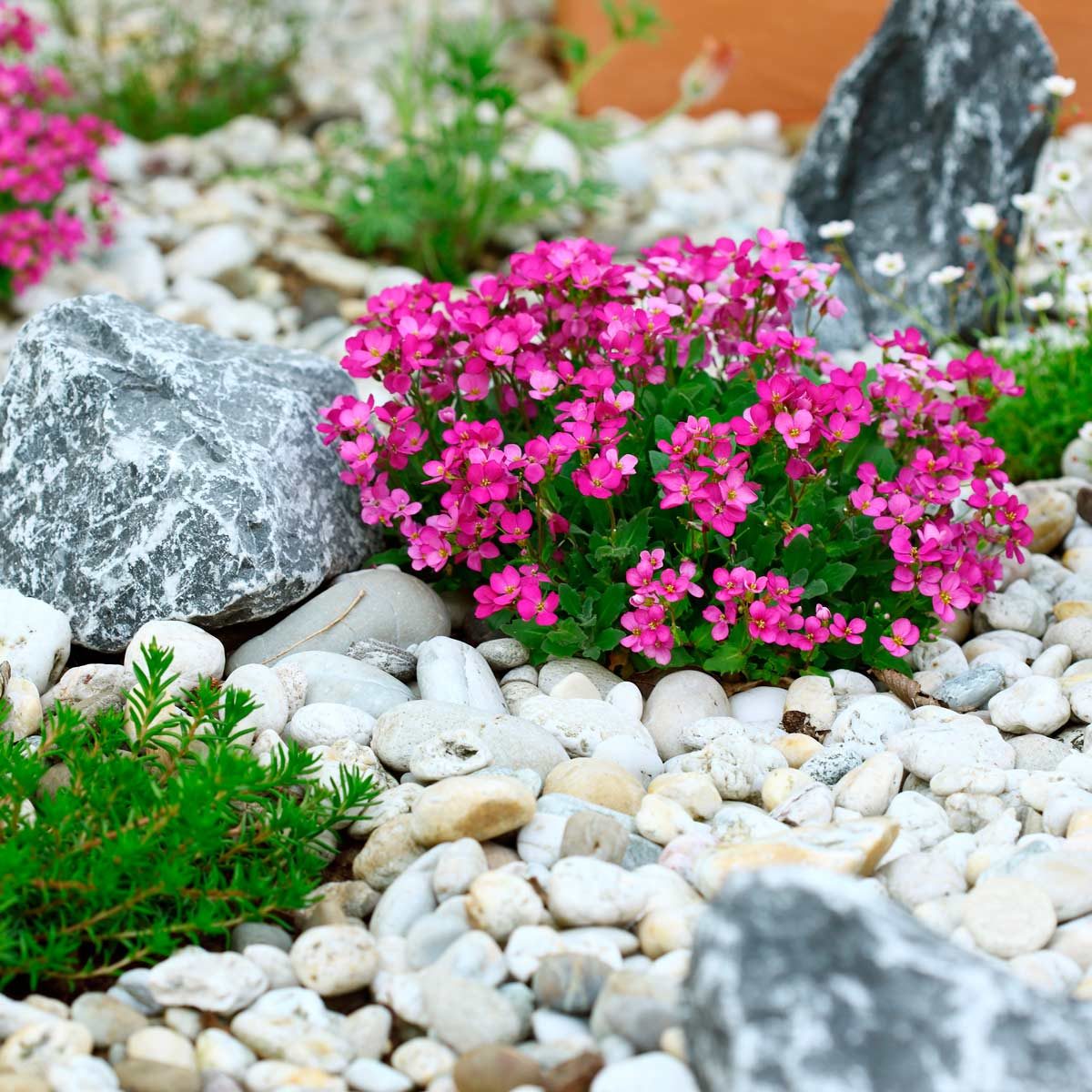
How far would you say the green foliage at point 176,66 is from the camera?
7.30 metres

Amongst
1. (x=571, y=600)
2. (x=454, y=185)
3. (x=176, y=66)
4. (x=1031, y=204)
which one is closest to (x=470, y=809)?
(x=571, y=600)

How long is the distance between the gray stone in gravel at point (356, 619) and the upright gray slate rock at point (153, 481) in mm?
67

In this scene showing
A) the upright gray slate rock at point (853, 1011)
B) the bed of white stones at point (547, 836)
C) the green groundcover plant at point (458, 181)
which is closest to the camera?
the upright gray slate rock at point (853, 1011)

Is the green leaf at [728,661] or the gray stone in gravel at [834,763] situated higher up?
the green leaf at [728,661]

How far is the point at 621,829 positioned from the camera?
2576 millimetres

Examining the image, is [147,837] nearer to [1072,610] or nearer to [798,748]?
[798,748]

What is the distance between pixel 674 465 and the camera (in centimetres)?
303

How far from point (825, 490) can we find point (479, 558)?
2.92 ft

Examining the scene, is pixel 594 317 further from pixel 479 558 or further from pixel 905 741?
pixel 905 741

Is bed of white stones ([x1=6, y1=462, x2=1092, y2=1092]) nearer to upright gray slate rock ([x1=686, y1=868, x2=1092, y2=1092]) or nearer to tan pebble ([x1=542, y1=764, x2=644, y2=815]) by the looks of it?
tan pebble ([x1=542, y1=764, x2=644, y2=815])

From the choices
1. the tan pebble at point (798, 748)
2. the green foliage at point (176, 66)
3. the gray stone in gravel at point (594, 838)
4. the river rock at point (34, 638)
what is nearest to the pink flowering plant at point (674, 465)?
the tan pebble at point (798, 748)

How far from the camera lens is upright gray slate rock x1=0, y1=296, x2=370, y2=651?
3.29m

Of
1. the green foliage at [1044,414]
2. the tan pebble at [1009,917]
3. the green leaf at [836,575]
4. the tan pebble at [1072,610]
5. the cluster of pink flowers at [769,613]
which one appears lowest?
the tan pebble at [1009,917]

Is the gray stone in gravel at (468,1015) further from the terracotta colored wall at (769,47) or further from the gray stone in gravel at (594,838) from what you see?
the terracotta colored wall at (769,47)
